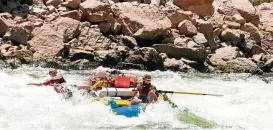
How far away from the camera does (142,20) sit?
811 inches

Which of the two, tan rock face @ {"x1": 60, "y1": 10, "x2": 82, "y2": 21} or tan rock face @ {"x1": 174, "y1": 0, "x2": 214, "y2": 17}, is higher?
tan rock face @ {"x1": 174, "y1": 0, "x2": 214, "y2": 17}

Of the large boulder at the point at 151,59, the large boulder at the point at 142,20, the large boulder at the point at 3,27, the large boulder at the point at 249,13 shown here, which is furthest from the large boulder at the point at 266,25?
the large boulder at the point at 3,27

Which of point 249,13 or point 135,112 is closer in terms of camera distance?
point 135,112

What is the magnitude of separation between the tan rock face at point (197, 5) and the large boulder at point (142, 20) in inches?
86.1

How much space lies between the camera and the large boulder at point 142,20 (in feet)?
65.2

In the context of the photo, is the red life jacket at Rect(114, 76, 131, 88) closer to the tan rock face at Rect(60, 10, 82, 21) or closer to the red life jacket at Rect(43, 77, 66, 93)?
the red life jacket at Rect(43, 77, 66, 93)

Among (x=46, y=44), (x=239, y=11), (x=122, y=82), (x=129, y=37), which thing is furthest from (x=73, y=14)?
(x=239, y=11)

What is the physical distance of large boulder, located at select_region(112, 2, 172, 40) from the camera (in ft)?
65.2

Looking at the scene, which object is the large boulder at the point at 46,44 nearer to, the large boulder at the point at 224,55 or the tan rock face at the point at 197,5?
the large boulder at the point at 224,55

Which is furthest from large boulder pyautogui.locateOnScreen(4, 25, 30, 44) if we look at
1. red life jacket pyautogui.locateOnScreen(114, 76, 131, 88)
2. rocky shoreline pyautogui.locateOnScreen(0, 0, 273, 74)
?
red life jacket pyautogui.locateOnScreen(114, 76, 131, 88)

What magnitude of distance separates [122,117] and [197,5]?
1372 cm

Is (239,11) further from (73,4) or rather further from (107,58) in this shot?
(107,58)

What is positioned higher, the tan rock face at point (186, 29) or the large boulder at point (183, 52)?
the tan rock face at point (186, 29)

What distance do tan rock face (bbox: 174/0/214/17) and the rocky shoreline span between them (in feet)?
0.17
